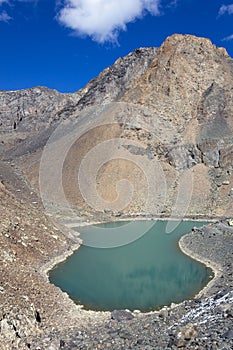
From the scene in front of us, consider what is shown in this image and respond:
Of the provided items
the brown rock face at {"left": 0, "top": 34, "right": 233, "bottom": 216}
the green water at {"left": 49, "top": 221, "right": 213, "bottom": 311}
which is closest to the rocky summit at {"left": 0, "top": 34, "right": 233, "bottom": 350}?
the brown rock face at {"left": 0, "top": 34, "right": 233, "bottom": 216}

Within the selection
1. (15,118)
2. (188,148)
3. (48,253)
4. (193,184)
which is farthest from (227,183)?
(15,118)

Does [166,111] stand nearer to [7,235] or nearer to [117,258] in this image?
[117,258]

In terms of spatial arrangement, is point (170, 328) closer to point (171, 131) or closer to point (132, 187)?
point (132, 187)

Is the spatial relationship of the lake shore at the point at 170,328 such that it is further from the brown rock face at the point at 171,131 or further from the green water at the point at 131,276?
the brown rock face at the point at 171,131

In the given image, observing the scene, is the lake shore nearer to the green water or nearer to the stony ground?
the stony ground

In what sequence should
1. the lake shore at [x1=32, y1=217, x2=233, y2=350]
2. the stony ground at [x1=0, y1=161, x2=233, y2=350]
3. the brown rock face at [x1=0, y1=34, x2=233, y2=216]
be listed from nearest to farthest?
1. the lake shore at [x1=32, y1=217, x2=233, y2=350]
2. the stony ground at [x1=0, y1=161, x2=233, y2=350]
3. the brown rock face at [x1=0, y1=34, x2=233, y2=216]

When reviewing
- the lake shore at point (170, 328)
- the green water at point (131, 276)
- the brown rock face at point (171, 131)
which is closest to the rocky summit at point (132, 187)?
the lake shore at point (170, 328)

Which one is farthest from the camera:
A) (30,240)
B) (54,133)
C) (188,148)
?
(54,133)
